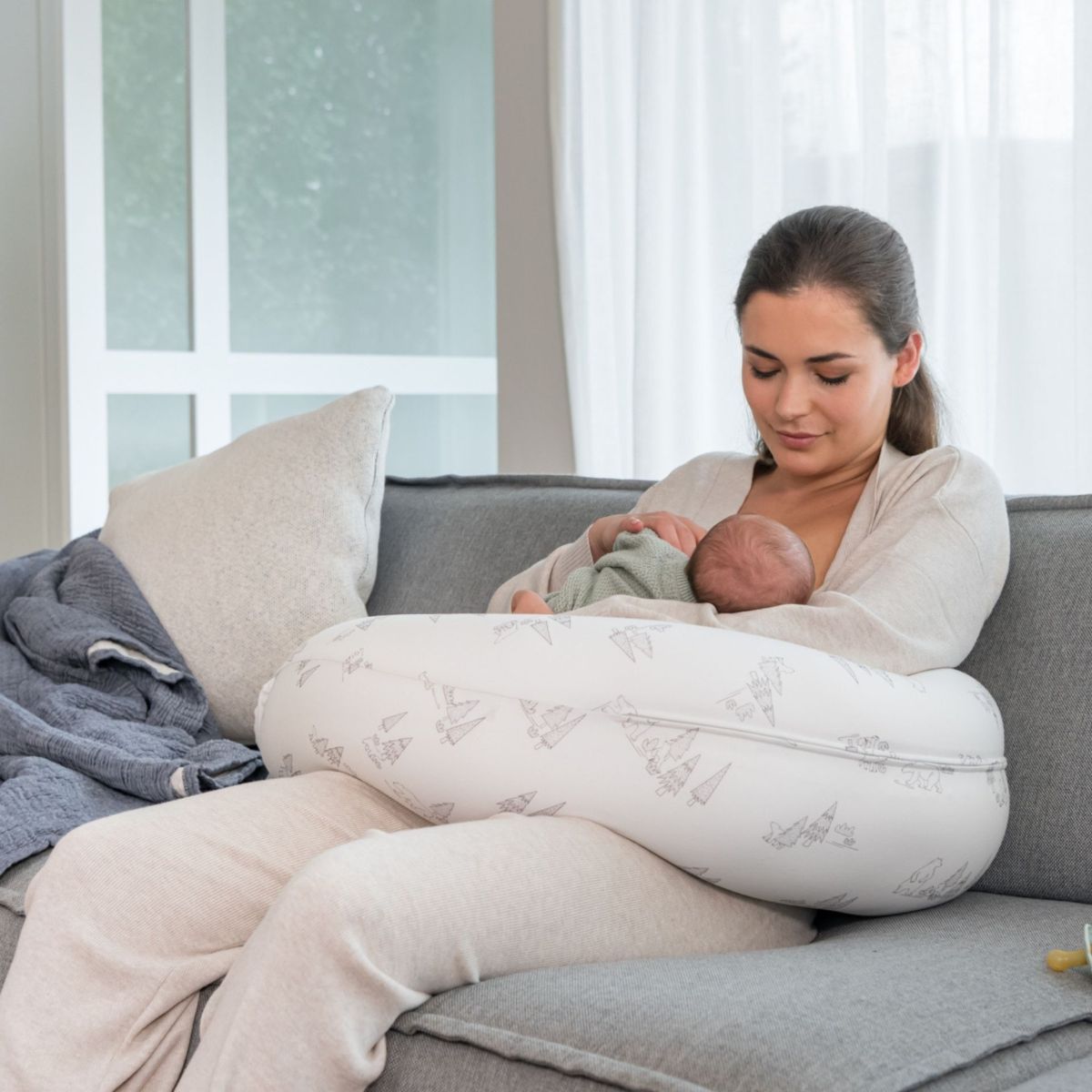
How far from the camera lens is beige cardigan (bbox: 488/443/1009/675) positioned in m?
→ 1.47

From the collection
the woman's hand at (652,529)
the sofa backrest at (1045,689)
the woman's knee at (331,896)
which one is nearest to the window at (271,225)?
the woman's hand at (652,529)

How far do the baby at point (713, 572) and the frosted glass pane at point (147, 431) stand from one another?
7.43 ft

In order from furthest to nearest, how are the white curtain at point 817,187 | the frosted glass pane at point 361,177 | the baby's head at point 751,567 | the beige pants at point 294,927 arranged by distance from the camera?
the frosted glass pane at point 361,177, the white curtain at point 817,187, the baby's head at point 751,567, the beige pants at point 294,927

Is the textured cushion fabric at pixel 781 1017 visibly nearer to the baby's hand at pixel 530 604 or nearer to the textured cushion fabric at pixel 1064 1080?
the textured cushion fabric at pixel 1064 1080

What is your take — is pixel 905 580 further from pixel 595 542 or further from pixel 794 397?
pixel 595 542

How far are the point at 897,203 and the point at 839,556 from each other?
82 centimetres

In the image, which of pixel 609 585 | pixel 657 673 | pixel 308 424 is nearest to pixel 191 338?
pixel 308 424

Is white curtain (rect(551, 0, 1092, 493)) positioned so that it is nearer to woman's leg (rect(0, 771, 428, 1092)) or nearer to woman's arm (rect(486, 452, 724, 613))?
woman's arm (rect(486, 452, 724, 613))

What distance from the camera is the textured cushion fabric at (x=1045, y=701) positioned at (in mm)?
1541

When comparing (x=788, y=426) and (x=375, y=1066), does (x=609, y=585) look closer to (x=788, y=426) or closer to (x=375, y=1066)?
(x=788, y=426)

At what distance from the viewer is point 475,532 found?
2227mm

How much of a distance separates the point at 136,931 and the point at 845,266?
104cm

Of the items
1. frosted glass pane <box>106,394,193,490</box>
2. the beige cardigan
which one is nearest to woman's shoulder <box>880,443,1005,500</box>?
the beige cardigan

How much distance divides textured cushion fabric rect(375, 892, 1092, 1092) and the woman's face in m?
0.64
